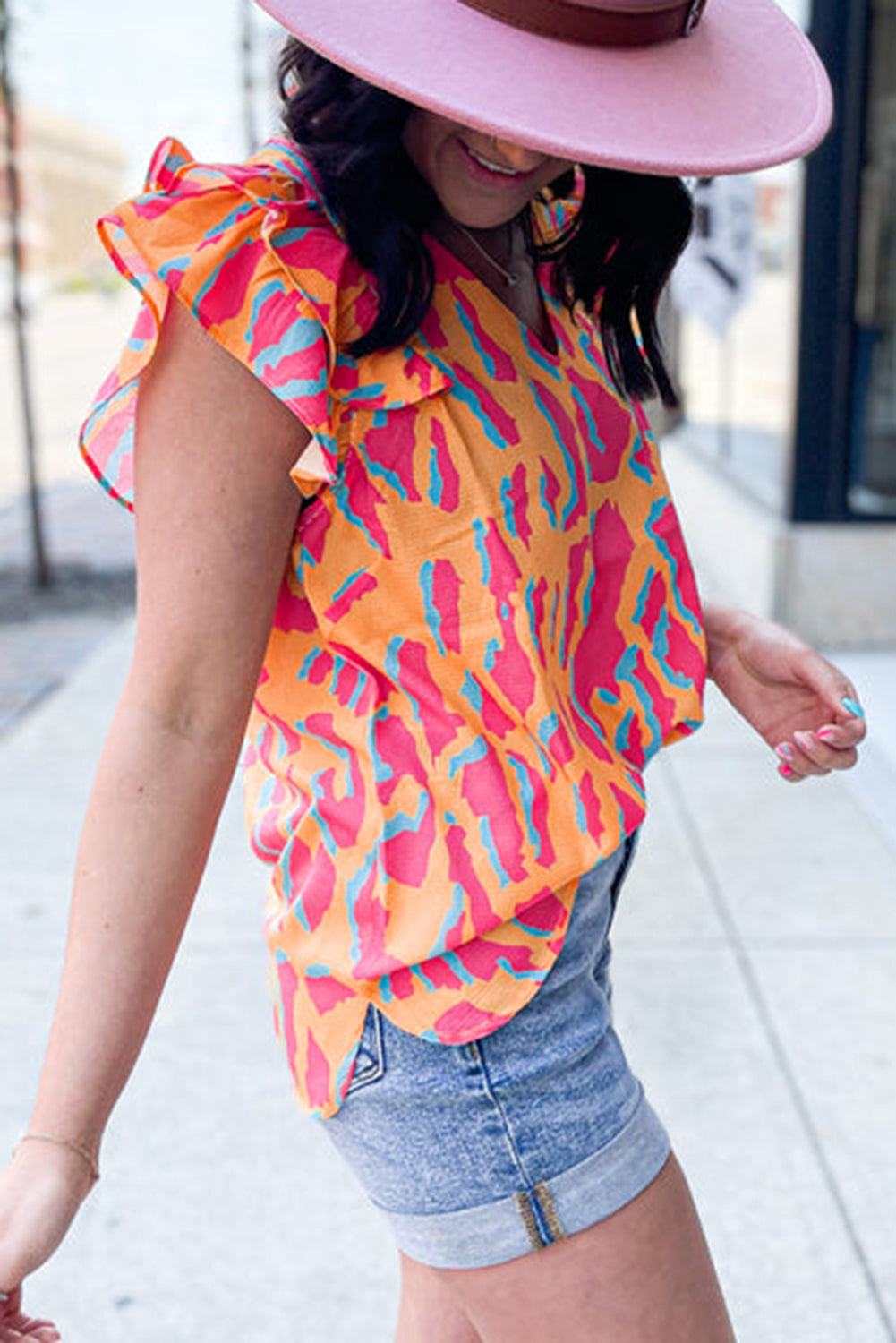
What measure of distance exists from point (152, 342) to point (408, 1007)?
53 cm

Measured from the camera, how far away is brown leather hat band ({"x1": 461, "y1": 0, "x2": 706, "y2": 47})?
1067mm

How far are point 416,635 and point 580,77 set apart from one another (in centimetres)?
41

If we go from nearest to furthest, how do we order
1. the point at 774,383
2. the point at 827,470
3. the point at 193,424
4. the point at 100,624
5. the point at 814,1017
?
the point at 193,424, the point at 814,1017, the point at 827,470, the point at 774,383, the point at 100,624

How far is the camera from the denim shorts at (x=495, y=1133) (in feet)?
3.89

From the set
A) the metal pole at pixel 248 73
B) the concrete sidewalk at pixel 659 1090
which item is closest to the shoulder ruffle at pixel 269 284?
the concrete sidewalk at pixel 659 1090

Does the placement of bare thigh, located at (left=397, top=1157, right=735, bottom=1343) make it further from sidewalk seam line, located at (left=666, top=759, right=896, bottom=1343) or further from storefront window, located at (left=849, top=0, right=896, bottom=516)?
storefront window, located at (left=849, top=0, right=896, bottom=516)

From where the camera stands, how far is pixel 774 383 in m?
6.36

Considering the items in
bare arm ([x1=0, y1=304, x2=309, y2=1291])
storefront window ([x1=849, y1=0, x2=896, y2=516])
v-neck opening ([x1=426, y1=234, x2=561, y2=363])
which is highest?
v-neck opening ([x1=426, y1=234, x2=561, y2=363])

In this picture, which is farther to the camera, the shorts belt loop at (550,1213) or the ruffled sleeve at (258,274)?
the shorts belt loop at (550,1213)

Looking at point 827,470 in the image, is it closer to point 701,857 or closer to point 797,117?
point 701,857

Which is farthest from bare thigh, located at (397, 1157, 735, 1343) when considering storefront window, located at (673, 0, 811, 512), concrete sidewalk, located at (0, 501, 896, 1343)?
storefront window, located at (673, 0, 811, 512)

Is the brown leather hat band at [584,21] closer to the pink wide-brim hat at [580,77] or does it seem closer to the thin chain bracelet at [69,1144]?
the pink wide-brim hat at [580,77]

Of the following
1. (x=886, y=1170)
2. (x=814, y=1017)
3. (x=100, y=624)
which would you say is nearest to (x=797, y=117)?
(x=886, y=1170)

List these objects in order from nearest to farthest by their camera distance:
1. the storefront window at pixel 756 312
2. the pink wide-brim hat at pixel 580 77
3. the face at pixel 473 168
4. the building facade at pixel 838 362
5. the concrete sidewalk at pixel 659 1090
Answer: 1. the pink wide-brim hat at pixel 580 77
2. the face at pixel 473 168
3. the concrete sidewalk at pixel 659 1090
4. the building facade at pixel 838 362
5. the storefront window at pixel 756 312
